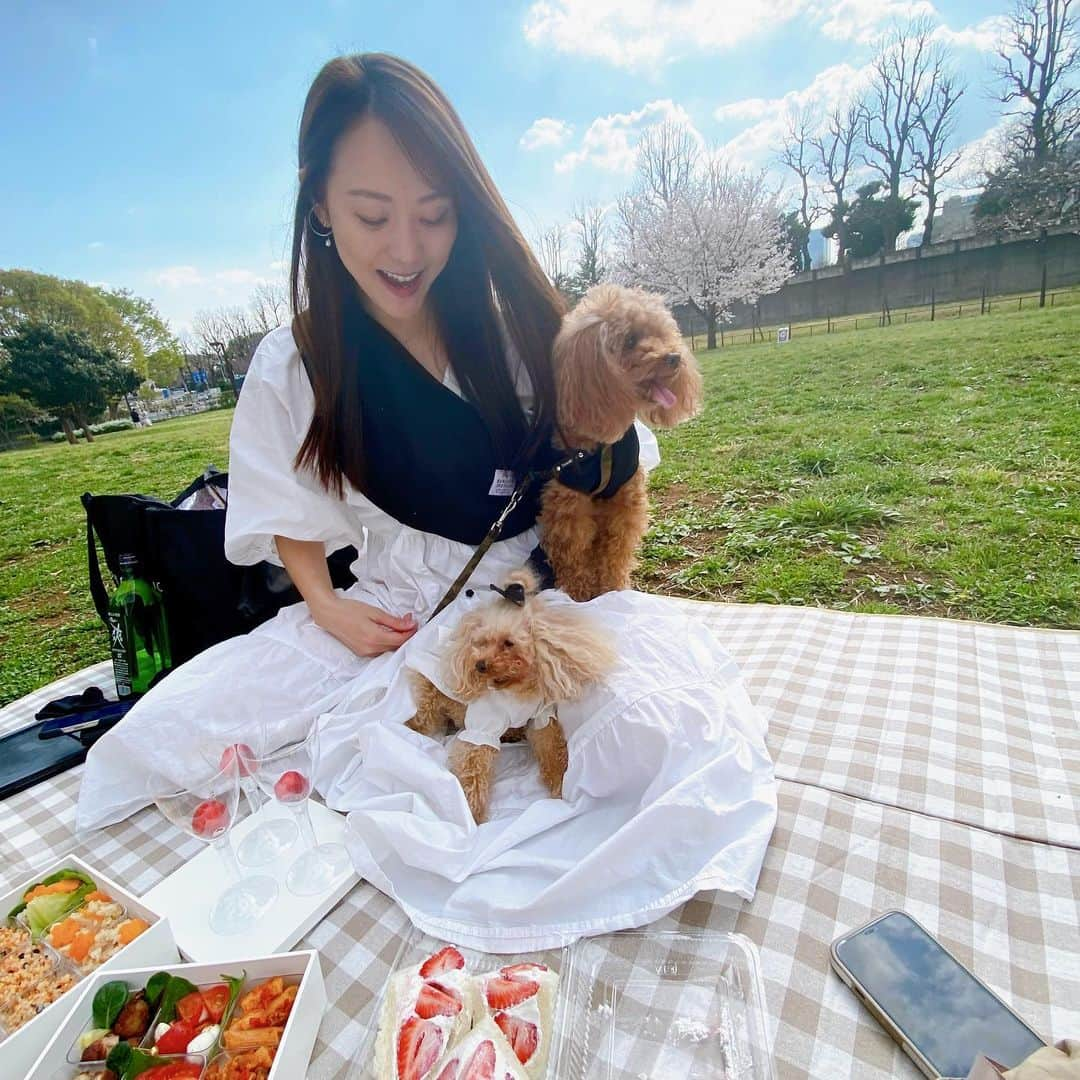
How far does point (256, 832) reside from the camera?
1.55 m

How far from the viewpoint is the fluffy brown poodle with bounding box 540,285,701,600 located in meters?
1.67

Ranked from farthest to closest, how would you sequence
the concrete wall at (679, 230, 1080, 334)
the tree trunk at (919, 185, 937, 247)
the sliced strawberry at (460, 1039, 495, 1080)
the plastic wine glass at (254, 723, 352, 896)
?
the tree trunk at (919, 185, 937, 247) → the concrete wall at (679, 230, 1080, 334) → the plastic wine glass at (254, 723, 352, 896) → the sliced strawberry at (460, 1039, 495, 1080)


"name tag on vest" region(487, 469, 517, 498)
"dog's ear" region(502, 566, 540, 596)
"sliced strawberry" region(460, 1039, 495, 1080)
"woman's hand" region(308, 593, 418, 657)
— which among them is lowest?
"sliced strawberry" region(460, 1039, 495, 1080)

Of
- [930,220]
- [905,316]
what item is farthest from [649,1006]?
[930,220]

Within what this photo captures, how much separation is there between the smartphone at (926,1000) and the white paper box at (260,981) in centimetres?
98

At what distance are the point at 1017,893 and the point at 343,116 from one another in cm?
230

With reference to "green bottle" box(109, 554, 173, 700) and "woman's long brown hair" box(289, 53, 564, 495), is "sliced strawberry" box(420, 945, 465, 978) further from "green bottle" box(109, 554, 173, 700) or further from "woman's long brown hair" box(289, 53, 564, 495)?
"green bottle" box(109, 554, 173, 700)

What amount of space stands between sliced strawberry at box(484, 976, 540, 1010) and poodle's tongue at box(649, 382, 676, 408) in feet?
4.60

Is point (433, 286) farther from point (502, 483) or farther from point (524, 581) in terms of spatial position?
point (524, 581)

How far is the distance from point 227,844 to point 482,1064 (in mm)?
806

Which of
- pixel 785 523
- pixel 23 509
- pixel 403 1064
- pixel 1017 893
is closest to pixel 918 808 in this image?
pixel 1017 893

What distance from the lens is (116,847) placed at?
5.32 feet

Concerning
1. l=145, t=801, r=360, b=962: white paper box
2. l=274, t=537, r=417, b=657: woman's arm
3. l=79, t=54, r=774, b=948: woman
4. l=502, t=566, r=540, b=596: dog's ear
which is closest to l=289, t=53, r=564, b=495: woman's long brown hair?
l=79, t=54, r=774, b=948: woman

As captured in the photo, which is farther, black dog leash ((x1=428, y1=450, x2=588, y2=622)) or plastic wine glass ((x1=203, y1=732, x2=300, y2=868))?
black dog leash ((x1=428, y1=450, x2=588, y2=622))
